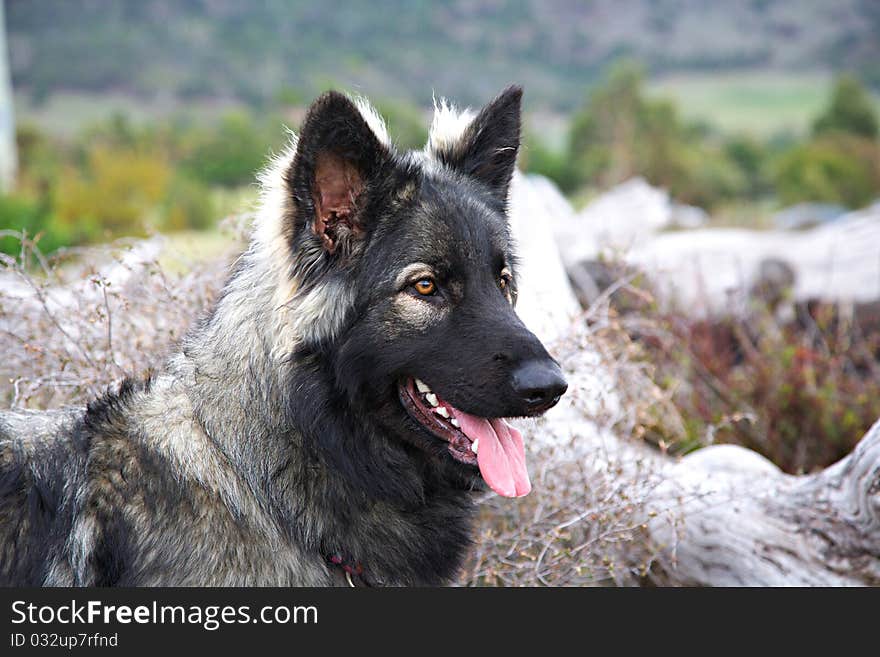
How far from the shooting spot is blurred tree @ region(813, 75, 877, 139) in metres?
22.8

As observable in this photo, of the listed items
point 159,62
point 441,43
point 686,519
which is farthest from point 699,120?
point 686,519

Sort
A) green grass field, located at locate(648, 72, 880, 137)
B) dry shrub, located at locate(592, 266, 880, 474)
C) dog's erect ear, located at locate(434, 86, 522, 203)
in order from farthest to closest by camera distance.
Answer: green grass field, located at locate(648, 72, 880, 137) < dry shrub, located at locate(592, 266, 880, 474) < dog's erect ear, located at locate(434, 86, 522, 203)

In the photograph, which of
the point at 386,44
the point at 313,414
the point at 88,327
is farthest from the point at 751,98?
the point at 313,414

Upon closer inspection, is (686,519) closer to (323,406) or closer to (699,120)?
(323,406)

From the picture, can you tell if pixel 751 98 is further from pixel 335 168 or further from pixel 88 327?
pixel 335 168

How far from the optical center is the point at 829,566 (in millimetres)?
4492

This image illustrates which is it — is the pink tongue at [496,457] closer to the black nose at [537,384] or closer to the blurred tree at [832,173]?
the black nose at [537,384]

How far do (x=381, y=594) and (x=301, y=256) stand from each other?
1275mm

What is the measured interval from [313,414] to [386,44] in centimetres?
3388


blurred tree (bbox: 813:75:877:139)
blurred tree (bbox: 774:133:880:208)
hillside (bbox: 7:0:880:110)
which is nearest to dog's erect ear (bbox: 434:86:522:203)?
blurred tree (bbox: 774:133:880:208)

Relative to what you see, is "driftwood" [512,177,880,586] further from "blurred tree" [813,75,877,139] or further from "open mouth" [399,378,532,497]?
"blurred tree" [813,75,877,139]

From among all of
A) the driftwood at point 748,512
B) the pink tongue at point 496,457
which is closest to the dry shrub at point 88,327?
the pink tongue at point 496,457

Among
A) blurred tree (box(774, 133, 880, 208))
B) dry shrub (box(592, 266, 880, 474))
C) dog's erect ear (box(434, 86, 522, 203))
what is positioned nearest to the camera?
dog's erect ear (box(434, 86, 522, 203))

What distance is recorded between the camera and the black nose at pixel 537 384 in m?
3.10
